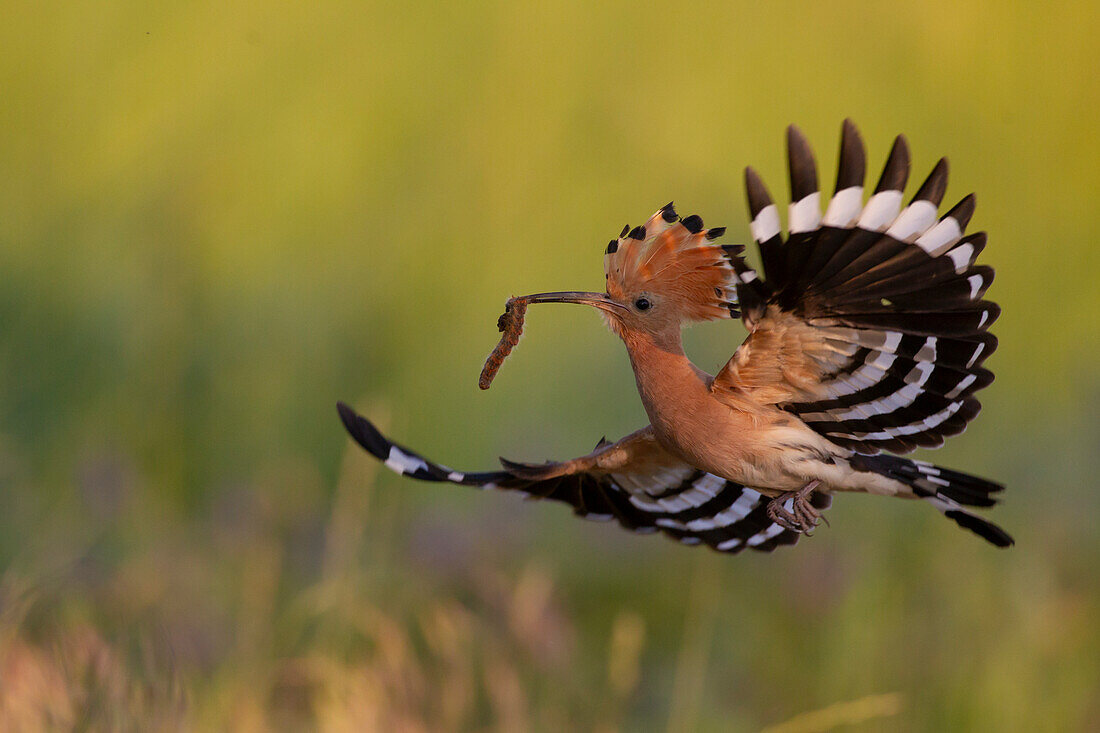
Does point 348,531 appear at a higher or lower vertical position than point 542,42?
lower

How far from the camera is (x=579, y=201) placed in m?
3.80

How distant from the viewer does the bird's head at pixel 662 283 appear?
1.44 metres

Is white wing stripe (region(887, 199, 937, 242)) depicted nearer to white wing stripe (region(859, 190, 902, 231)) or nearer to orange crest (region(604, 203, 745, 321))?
white wing stripe (region(859, 190, 902, 231))

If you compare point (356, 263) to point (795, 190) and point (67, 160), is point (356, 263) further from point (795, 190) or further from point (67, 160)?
point (795, 190)

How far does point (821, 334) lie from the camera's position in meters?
1.38

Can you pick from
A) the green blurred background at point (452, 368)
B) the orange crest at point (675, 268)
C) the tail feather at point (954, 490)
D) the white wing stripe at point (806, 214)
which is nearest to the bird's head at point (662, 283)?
the orange crest at point (675, 268)

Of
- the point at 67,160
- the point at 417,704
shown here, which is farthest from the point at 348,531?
the point at 67,160

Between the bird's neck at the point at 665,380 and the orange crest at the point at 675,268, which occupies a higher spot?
the orange crest at the point at 675,268

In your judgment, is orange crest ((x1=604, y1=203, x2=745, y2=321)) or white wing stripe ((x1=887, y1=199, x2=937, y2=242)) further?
orange crest ((x1=604, y1=203, x2=745, y2=321))

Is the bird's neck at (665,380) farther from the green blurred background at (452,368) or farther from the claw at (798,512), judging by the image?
the green blurred background at (452,368)

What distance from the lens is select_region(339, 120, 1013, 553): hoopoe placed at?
1292 mm

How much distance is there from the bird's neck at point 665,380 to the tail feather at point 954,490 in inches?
8.5

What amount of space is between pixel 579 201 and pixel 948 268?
8.38ft

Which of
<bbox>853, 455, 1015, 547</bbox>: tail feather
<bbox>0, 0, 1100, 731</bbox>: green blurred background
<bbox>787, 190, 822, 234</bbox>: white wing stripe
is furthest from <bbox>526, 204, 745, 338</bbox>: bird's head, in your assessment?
<bbox>0, 0, 1100, 731</bbox>: green blurred background
